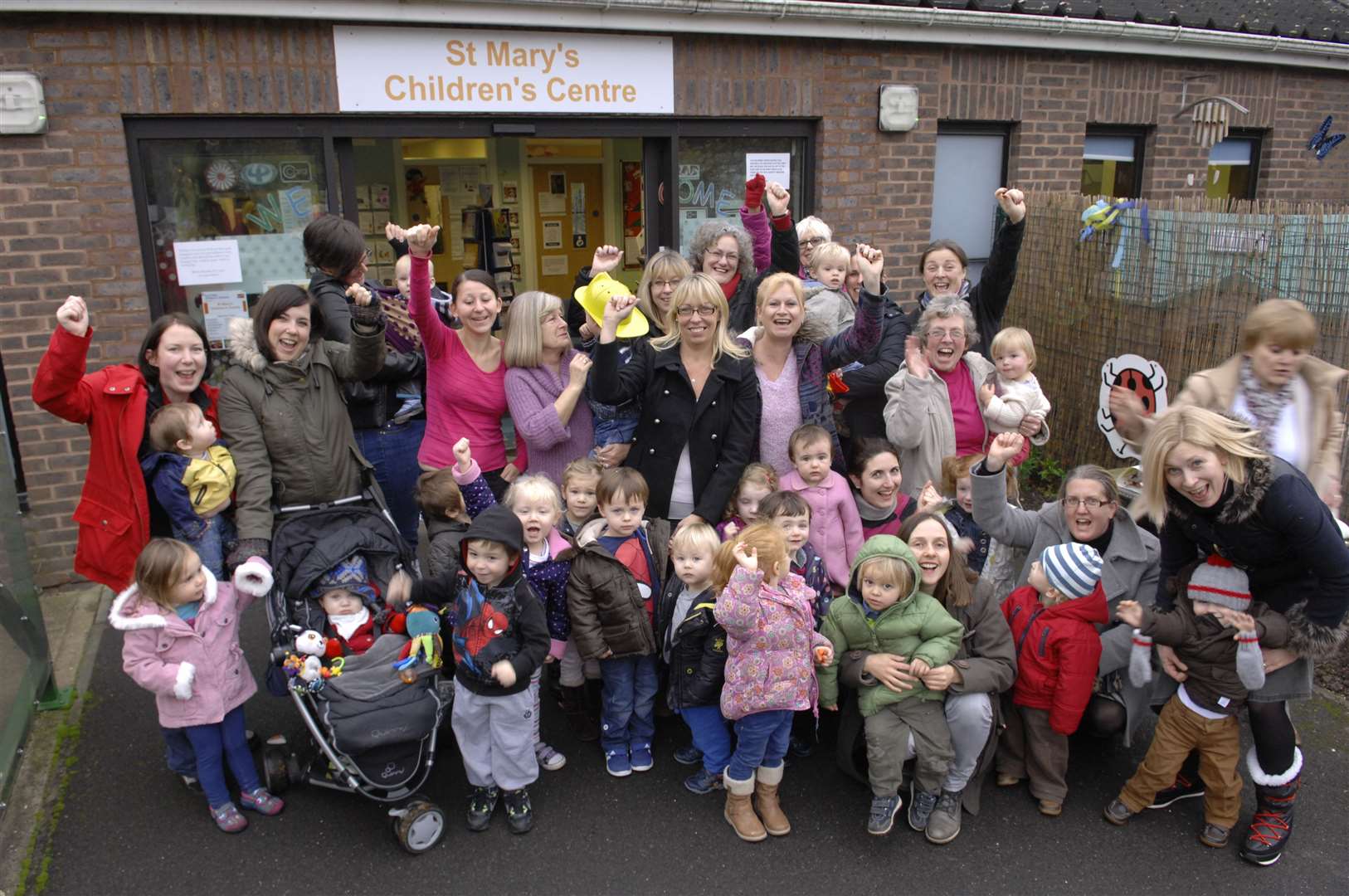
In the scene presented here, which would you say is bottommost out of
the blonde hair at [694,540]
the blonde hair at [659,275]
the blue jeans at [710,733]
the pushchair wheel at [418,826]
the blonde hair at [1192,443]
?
the pushchair wheel at [418,826]

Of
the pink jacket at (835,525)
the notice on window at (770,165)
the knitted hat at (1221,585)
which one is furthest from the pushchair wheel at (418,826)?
the notice on window at (770,165)

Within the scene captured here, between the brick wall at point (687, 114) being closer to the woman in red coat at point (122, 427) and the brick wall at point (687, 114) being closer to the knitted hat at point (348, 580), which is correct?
the woman in red coat at point (122, 427)

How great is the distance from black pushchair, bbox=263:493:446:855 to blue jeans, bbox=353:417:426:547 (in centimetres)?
64

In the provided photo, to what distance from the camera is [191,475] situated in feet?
11.3

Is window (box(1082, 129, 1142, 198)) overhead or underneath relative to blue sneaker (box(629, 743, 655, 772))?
overhead

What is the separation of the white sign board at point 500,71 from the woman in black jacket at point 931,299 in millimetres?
2631

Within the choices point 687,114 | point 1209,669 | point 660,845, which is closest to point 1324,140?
point 687,114

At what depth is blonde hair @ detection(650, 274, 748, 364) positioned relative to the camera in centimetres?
391

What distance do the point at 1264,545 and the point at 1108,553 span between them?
627 millimetres

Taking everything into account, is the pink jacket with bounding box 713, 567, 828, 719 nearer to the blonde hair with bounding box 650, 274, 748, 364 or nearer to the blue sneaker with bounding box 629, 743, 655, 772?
the blue sneaker with bounding box 629, 743, 655, 772

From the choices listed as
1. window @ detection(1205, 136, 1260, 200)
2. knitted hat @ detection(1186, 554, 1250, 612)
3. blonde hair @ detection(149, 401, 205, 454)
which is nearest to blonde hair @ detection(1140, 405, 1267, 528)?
knitted hat @ detection(1186, 554, 1250, 612)

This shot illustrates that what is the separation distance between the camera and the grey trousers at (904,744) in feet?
11.0

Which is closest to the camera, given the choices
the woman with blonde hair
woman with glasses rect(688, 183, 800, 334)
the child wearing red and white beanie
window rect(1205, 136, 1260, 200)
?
the woman with blonde hair

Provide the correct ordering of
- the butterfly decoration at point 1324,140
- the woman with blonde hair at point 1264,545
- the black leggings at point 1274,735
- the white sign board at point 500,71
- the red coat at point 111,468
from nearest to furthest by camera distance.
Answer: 1. the woman with blonde hair at point 1264,545
2. the black leggings at point 1274,735
3. the red coat at point 111,468
4. the white sign board at point 500,71
5. the butterfly decoration at point 1324,140
